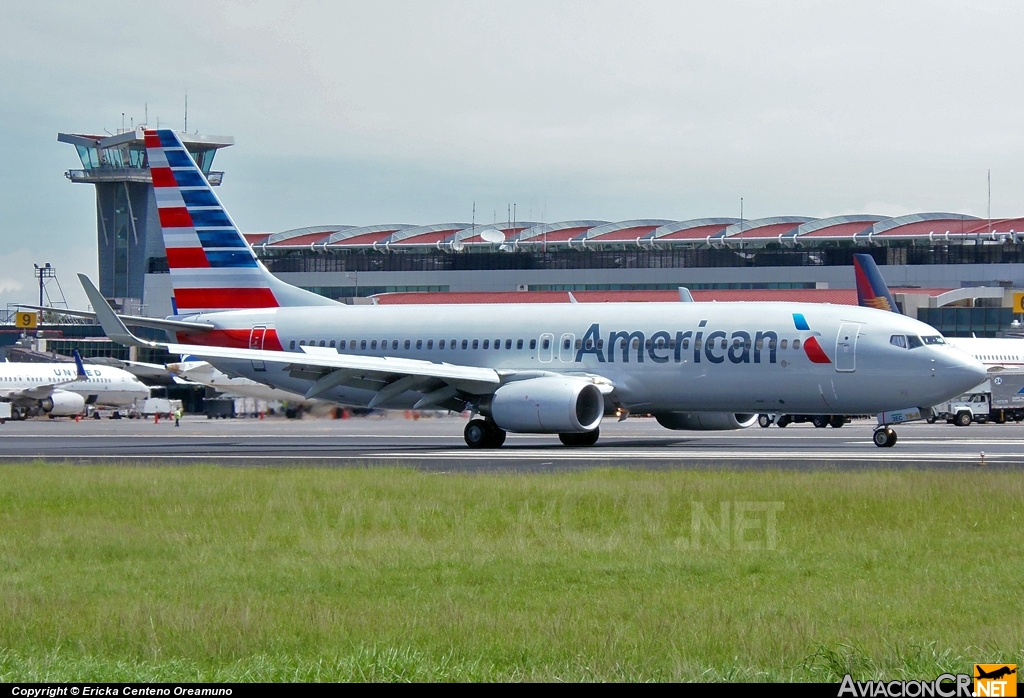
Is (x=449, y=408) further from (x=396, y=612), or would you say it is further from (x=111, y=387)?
(x=111, y=387)

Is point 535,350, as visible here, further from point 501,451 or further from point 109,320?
point 109,320

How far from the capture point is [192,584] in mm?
11406

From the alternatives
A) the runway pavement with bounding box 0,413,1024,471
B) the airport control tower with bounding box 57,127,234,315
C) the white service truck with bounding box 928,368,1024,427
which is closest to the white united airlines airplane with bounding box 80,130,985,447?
the runway pavement with bounding box 0,413,1024,471

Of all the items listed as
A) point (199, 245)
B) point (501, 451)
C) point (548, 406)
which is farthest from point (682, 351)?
point (199, 245)

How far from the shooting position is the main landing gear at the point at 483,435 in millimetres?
34312

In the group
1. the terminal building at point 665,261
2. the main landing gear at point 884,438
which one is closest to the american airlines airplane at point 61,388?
the terminal building at point 665,261

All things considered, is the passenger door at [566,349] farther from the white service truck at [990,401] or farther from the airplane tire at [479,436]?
the white service truck at [990,401]

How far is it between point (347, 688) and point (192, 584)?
16.8 ft

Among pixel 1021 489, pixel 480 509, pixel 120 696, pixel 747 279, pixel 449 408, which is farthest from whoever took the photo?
pixel 747 279

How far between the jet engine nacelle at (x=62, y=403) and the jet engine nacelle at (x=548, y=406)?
56.0 metres

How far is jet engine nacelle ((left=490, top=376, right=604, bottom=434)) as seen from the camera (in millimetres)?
32094

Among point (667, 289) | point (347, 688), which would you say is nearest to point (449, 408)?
point (347, 688)

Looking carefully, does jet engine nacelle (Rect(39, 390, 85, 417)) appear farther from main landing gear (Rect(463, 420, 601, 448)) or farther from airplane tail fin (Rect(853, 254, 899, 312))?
main landing gear (Rect(463, 420, 601, 448))

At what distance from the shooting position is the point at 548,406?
32156mm
